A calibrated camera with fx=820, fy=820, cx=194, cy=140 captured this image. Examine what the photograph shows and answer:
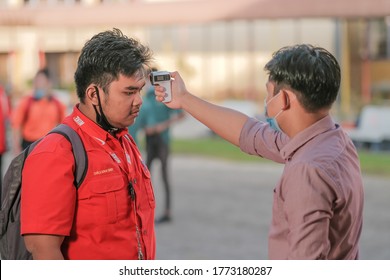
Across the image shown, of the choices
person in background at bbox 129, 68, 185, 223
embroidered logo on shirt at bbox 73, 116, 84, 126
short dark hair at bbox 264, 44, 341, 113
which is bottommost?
person in background at bbox 129, 68, 185, 223

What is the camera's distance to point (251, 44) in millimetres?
30766

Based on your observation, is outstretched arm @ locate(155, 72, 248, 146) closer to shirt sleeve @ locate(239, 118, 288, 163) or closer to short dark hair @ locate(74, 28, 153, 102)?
shirt sleeve @ locate(239, 118, 288, 163)

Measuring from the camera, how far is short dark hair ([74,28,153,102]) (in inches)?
116

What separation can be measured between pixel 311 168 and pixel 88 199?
0.85 meters

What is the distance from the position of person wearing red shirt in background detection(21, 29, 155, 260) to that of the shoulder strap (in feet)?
0.06

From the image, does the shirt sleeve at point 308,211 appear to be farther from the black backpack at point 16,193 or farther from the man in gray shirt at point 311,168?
the black backpack at point 16,193

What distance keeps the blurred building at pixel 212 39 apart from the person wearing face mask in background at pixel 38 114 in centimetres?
564

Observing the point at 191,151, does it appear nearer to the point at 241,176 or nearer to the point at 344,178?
the point at 241,176

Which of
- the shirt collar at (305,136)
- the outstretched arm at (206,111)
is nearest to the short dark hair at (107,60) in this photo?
the outstretched arm at (206,111)

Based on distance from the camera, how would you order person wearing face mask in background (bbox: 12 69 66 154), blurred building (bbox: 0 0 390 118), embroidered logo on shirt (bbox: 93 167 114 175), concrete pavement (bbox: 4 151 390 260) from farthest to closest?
blurred building (bbox: 0 0 390 118) < person wearing face mask in background (bbox: 12 69 66 154) < concrete pavement (bbox: 4 151 390 260) < embroidered logo on shirt (bbox: 93 167 114 175)

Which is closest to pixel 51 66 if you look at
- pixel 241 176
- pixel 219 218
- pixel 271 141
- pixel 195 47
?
pixel 195 47

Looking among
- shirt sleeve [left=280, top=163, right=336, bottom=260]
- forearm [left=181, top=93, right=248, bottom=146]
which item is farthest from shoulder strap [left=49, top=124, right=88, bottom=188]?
shirt sleeve [left=280, top=163, right=336, bottom=260]

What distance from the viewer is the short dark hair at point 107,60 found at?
296 centimetres

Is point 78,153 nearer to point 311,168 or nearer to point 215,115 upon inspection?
point 215,115
